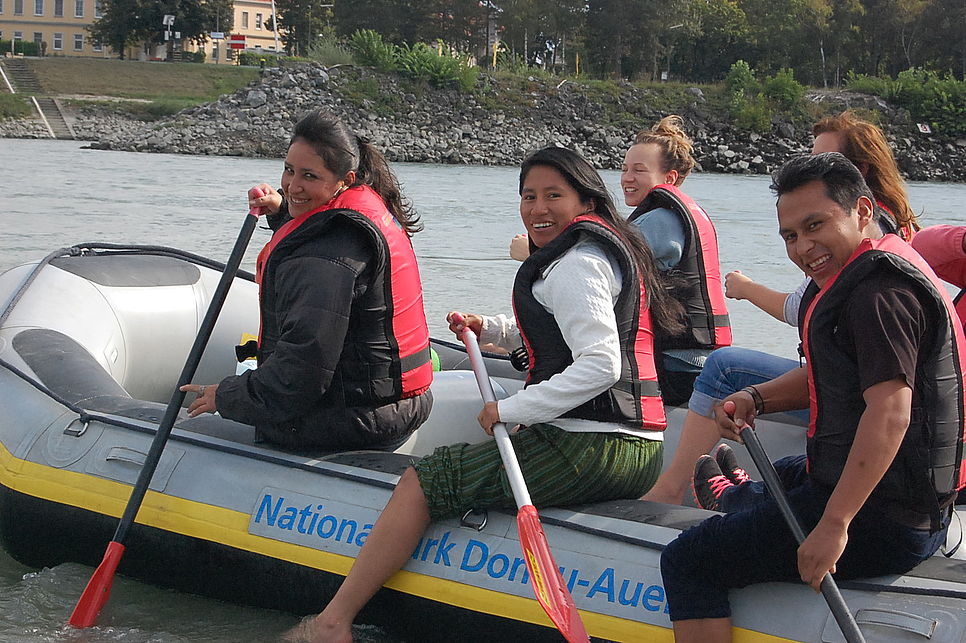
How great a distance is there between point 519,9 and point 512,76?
10043mm

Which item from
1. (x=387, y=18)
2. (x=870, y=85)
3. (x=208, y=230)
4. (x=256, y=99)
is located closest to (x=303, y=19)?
(x=387, y=18)

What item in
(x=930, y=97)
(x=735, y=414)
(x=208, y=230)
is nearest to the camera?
(x=735, y=414)

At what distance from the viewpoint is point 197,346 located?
11.2 ft

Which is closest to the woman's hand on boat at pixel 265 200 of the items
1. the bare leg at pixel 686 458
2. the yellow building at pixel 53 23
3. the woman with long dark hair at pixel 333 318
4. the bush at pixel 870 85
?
the woman with long dark hair at pixel 333 318

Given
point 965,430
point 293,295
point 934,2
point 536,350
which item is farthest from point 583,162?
point 934,2

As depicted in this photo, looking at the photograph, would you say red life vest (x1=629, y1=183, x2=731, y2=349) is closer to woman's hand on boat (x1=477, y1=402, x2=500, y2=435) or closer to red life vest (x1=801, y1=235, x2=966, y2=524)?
woman's hand on boat (x1=477, y1=402, x2=500, y2=435)

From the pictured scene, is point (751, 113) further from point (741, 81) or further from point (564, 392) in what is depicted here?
point (564, 392)

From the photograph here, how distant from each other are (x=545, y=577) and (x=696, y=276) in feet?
5.18

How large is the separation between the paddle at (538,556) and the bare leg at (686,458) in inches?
30.4

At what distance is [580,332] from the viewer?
8.66ft

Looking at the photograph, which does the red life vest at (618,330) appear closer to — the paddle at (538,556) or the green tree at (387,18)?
the paddle at (538,556)

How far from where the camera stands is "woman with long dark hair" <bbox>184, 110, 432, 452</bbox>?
118 inches

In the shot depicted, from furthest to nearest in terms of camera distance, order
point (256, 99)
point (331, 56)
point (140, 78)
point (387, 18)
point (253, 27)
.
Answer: point (253, 27) < point (387, 18) < point (140, 78) < point (331, 56) < point (256, 99)

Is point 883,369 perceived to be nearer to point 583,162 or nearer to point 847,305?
point 847,305
